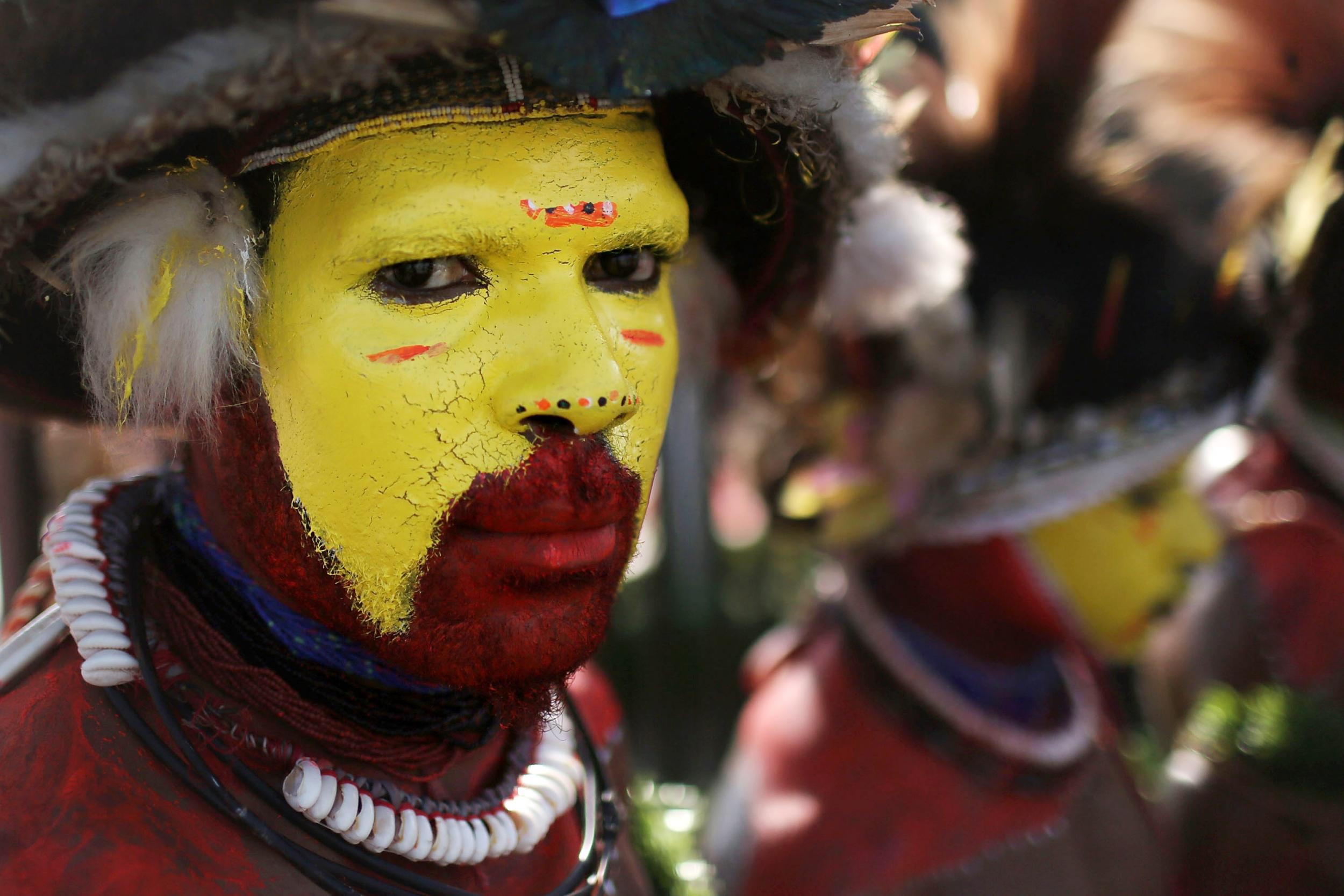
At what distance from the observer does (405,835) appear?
4.22 ft

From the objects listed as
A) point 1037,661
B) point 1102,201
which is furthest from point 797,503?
point 1102,201

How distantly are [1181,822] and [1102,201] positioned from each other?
1449mm

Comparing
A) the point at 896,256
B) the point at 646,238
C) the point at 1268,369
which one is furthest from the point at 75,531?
the point at 1268,369

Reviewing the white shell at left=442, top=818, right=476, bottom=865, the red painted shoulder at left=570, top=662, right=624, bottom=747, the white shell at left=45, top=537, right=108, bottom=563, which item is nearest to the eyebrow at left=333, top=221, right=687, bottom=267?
the white shell at left=45, top=537, right=108, bottom=563

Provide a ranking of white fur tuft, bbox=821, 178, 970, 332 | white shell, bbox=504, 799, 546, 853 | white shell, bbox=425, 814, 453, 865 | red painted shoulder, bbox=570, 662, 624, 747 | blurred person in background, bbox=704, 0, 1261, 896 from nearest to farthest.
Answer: white shell, bbox=425, 814, 453, 865, white shell, bbox=504, 799, 546, 853, red painted shoulder, bbox=570, 662, 624, 747, white fur tuft, bbox=821, 178, 970, 332, blurred person in background, bbox=704, 0, 1261, 896

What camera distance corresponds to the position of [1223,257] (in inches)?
102

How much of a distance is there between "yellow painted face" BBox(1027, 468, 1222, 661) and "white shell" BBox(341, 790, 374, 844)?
173 centimetres

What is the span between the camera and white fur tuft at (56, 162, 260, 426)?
3.97 ft

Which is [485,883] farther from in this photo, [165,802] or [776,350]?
[776,350]

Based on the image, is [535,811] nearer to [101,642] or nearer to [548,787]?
[548,787]

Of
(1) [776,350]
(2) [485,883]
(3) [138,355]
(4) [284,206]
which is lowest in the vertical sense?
(2) [485,883]

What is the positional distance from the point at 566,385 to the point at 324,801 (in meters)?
0.52

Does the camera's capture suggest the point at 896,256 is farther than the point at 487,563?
Yes

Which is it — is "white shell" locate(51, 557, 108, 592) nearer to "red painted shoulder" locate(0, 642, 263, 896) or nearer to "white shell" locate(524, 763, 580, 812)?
"red painted shoulder" locate(0, 642, 263, 896)
